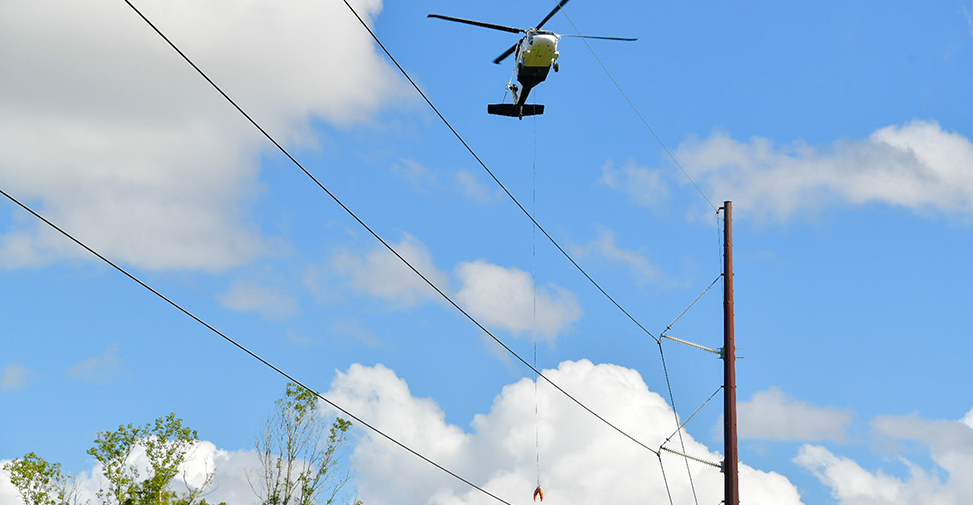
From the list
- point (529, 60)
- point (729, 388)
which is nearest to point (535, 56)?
point (529, 60)

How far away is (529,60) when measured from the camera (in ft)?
86.5

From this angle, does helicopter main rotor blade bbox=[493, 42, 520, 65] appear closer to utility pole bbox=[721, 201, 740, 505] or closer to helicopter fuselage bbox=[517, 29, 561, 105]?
helicopter fuselage bbox=[517, 29, 561, 105]

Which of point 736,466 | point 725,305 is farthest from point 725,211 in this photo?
point 736,466

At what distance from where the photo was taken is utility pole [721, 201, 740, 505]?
22.3 m

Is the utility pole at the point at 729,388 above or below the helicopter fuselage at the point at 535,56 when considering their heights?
below

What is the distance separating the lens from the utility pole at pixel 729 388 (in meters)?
22.3

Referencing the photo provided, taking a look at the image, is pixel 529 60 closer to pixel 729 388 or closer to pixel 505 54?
pixel 505 54

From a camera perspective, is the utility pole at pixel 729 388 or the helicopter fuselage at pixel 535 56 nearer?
the utility pole at pixel 729 388

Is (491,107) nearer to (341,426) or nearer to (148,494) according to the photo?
(341,426)

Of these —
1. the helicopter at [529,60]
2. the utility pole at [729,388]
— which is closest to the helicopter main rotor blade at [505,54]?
the helicopter at [529,60]

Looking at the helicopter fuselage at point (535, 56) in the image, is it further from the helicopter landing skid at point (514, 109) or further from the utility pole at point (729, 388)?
the utility pole at point (729, 388)

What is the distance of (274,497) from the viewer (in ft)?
108

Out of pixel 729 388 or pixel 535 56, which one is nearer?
pixel 729 388

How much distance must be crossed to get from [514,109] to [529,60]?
2.13 meters
